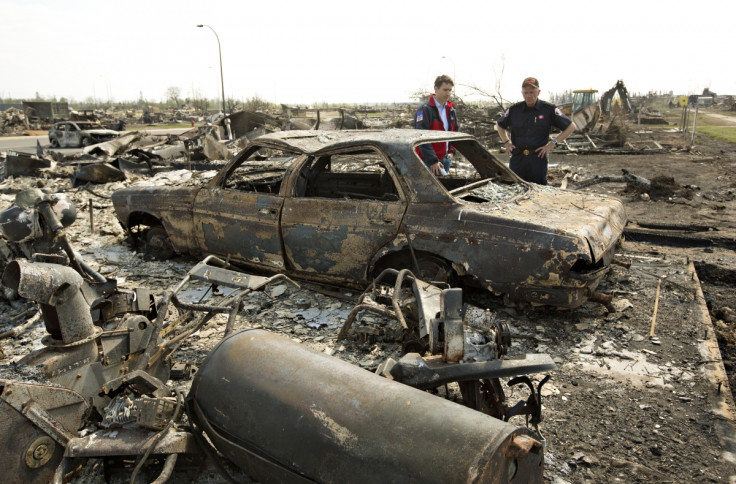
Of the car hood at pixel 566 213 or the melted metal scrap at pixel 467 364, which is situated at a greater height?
the car hood at pixel 566 213

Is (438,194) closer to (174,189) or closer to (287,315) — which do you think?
(287,315)

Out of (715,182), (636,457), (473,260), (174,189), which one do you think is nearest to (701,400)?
(636,457)

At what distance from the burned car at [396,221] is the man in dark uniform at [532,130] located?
105cm

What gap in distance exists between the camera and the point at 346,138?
460 centimetres

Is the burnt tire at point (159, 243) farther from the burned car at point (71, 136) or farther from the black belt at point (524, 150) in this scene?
the burned car at point (71, 136)

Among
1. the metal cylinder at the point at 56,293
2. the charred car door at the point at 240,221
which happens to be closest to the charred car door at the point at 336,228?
the charred car door at the point at 240,221

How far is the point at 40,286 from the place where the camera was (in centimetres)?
247

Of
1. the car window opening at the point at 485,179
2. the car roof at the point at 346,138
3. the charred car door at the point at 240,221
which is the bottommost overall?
the charred car door at the point at 240,221

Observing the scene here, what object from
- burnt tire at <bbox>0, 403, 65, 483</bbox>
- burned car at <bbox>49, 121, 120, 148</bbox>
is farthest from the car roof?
burned car at <bbox>49, 121, 120, 148</bbox>

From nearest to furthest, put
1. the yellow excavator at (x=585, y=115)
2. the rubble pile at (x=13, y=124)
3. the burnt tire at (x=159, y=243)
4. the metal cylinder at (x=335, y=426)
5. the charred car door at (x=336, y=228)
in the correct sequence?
the metal cylinder at (x=335, y=426) < the charred car door at (x=336, y=228) < the burnt tire at (x=159, y=243) < the yellow excavator at (x=585, y=115) < the rubble pile at (x=13, y=124)

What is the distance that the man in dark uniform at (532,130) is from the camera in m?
5.84

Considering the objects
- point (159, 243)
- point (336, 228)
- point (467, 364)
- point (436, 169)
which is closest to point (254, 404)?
point (467, 364)

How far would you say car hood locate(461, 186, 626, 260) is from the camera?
12.0ft

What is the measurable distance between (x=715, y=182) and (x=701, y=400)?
380 inches
